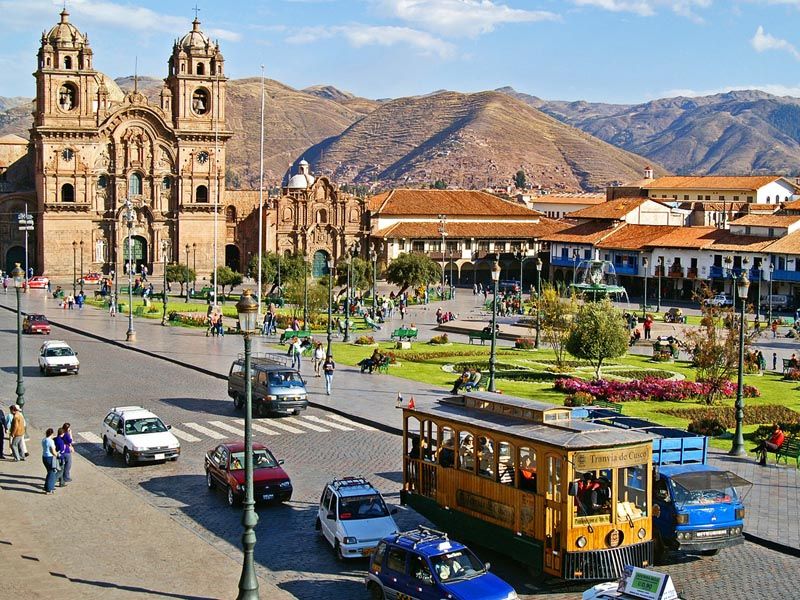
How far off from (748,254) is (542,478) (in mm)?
66472

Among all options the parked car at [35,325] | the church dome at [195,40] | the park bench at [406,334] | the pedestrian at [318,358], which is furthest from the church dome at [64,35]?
the pedestrian at [318,358]

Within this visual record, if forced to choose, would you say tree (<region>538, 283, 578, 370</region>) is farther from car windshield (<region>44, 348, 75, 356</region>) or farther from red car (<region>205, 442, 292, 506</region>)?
red car (<region>205, 442, 292, 506</region>)

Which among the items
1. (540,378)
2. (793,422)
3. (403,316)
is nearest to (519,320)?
(403,316)

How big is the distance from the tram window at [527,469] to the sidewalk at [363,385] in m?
5.22

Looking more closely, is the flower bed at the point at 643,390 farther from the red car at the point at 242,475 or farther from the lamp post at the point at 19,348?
the lamp post at the point at 19,348

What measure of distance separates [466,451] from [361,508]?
2107mm

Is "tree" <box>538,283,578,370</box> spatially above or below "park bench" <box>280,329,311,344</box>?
above

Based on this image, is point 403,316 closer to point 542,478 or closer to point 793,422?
point 793,422

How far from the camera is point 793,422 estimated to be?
3256 centimetres

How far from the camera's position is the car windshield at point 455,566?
1653 centimetres

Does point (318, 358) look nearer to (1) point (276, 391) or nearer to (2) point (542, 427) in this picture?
(1) point (276, 391)

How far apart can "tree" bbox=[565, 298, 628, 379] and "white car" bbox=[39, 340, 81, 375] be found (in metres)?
17.6

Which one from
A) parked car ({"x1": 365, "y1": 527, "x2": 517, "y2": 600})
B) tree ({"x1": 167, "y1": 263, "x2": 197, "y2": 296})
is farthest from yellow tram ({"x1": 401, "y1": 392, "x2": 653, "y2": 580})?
tree ({"x1": 167, "y1": 263, "x2": 197, "y2": 296})

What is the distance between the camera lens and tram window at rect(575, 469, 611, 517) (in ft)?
58.4
